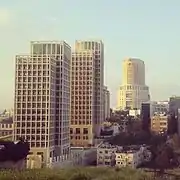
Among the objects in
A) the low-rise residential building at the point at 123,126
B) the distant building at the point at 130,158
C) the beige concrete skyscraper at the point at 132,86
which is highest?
the beige concrete skyscraper at the point at 132,86

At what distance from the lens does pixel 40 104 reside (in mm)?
13969

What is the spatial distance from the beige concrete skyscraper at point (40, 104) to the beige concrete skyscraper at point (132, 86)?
21324mm

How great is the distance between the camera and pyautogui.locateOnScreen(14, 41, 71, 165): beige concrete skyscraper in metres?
13.7

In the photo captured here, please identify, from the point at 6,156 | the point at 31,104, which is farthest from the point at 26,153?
the point at 31,104

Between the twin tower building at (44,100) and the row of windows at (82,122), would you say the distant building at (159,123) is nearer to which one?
the row of windows at (82,122)

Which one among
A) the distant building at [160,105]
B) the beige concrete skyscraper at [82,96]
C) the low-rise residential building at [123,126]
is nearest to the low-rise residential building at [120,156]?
the beige concrete skyscraper at [82,96]

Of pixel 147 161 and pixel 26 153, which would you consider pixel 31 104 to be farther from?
pixel 147 161

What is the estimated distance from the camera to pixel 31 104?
45.8ft

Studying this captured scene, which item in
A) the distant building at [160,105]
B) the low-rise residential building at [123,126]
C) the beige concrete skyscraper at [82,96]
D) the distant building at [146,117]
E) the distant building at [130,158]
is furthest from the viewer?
the distant building at [160,105]

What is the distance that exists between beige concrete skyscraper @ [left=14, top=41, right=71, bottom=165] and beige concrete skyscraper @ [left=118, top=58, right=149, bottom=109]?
70.0 ft

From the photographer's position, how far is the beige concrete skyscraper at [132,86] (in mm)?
35844

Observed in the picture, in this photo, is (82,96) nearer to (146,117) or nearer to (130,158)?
(146,117)

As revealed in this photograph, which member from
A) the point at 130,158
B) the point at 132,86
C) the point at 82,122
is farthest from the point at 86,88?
the point at 132,86

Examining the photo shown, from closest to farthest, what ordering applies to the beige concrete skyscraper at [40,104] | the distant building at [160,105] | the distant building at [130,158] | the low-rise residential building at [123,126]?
the distant building at [130,158]
the beige concrete skyscraper at [40,104]
the low-rise residential building at [123,126]
the distant building at [160,105]
